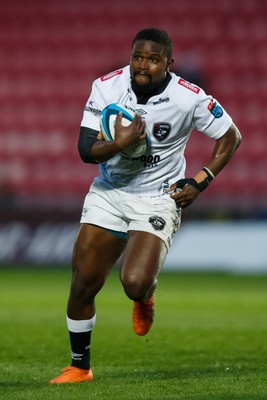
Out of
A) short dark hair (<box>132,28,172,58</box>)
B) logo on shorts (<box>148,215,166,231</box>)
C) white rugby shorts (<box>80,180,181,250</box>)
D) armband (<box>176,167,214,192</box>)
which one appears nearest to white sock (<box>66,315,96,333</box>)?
white rugby shorts (<box>80,180,181,250</box>)

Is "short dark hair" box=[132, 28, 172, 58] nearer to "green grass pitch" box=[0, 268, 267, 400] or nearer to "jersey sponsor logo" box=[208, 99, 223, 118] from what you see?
"jersey sponsor logo" box=[208, 99, 223, 118]

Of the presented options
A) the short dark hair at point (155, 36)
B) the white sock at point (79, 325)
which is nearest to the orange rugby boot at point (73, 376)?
the white sock at point (79, 325)

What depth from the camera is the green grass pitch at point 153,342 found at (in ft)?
17.5

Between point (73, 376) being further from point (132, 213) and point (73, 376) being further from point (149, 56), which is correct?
point (149, 56)

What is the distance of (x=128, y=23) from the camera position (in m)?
19.4

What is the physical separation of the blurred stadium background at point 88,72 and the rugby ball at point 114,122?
9.37m

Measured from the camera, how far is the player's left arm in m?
5.57

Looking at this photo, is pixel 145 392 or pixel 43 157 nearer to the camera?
pixel 145 392

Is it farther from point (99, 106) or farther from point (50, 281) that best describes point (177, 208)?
point (50, 281)

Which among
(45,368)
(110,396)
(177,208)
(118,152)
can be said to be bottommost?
(45,368)

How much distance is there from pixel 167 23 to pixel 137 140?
46.2 ft

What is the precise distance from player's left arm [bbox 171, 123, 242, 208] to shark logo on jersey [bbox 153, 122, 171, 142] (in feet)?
0.90

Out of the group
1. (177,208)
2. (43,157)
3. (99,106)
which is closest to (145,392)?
(177,208)

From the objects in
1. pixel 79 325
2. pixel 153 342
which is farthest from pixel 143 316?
pixel 153 342
